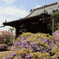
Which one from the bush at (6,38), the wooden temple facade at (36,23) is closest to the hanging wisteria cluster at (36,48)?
the wooden temple facade at (36,23)

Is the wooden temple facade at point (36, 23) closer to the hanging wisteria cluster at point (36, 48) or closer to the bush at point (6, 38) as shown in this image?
the hanging wisteria cluster at point (36, 48)

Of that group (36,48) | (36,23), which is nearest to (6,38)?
(36,23)

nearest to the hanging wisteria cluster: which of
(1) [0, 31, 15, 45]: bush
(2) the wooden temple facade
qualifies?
(2) the wooden temple facade

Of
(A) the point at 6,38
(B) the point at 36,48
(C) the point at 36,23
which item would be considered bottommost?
(A) the point at 6,38

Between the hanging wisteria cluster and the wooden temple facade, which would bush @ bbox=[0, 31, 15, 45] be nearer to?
the wooden temple facade

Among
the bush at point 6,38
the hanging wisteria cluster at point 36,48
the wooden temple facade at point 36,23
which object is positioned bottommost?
the bush at point 6,38

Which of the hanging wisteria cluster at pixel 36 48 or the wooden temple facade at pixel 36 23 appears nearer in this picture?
the hanging wisteria cluster at pixel 36 48

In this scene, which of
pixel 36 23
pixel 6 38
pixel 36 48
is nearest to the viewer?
pixel 36 48

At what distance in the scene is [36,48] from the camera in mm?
4703

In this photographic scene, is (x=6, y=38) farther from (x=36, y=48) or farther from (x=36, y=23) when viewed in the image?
(x=36, y=48)

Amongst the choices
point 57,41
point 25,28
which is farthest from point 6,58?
point 25,28

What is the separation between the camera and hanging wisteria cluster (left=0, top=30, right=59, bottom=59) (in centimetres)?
436

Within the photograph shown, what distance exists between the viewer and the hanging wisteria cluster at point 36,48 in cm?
436

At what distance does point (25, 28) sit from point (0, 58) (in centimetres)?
1027
